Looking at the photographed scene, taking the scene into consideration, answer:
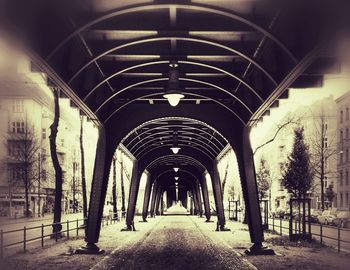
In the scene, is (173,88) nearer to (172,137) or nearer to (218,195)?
(172,137)

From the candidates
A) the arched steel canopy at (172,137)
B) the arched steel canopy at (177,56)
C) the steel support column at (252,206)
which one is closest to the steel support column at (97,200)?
the arched steel canopy at (177,56)

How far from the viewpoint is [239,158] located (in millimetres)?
17234

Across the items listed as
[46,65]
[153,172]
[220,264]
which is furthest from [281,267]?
[153,172]

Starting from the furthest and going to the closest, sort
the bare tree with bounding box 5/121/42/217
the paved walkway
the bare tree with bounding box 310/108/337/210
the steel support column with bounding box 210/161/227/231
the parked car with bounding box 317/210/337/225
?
1. the bare tree with bounding box 5/121/42/217
2. the bare tree with bounding box 310/108/337/210
3. the parked car with bounding box 317/210/337/225
4. the steel support column with bounding box 210/161/227/231
5. the paved walkway

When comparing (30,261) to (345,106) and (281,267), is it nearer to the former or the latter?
(281,267)

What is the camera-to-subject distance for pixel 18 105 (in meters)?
72.9

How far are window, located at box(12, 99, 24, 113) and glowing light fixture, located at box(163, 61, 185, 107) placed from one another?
62693 millimetres

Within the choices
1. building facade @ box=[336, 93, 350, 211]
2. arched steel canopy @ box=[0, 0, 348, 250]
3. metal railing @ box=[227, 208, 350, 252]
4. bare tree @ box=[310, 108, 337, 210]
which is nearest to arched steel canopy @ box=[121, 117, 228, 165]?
→ arched steel canopy @ box=[0, 0, 348, 250]

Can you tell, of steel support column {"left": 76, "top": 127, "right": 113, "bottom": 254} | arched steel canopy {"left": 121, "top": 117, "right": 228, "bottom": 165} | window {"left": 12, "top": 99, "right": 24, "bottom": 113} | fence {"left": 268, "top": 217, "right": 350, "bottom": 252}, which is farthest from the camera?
window {"left": 12, "top": 99, "right": 24, "bottom": 113}

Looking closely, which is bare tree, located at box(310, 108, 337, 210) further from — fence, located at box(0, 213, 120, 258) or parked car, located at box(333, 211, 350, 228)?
fence, located at box(0, 213, 120, 258)

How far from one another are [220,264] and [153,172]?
27912mm

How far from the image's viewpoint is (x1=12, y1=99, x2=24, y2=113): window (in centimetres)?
7188

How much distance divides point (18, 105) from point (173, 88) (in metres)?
64.6

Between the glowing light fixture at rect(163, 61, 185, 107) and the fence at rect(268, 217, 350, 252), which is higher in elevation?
the glowing light fixture at rect(163, 61, 185, 107)
